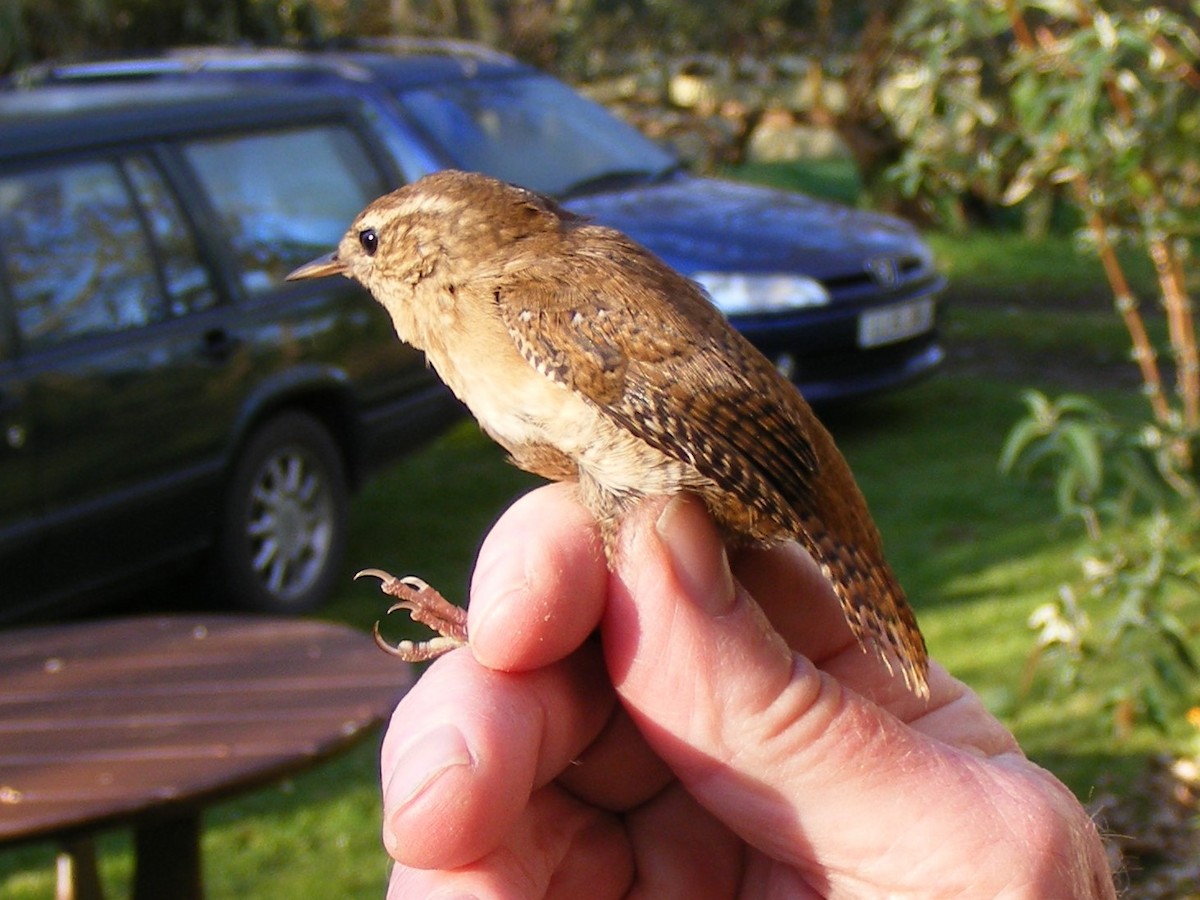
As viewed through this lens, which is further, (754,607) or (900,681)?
(900,681)

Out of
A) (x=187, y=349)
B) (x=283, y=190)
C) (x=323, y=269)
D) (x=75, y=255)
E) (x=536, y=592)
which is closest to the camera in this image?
(x=536, y=592)

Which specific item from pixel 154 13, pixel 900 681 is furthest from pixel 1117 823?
pixel 154 13

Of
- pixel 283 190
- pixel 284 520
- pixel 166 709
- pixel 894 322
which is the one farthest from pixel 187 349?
pixel 894 322

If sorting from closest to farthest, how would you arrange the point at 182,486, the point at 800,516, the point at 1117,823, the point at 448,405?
the point at 800,516 → the point at 1117,823 → the point at 182,486 → the point at 448,405

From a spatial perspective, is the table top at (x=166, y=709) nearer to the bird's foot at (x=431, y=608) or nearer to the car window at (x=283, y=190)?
the bird's foot at (x=431, y=608)

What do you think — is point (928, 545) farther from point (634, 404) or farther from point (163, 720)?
point (634, 404)

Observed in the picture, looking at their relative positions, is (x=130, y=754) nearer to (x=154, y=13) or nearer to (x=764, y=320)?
(x=764, y=320)
